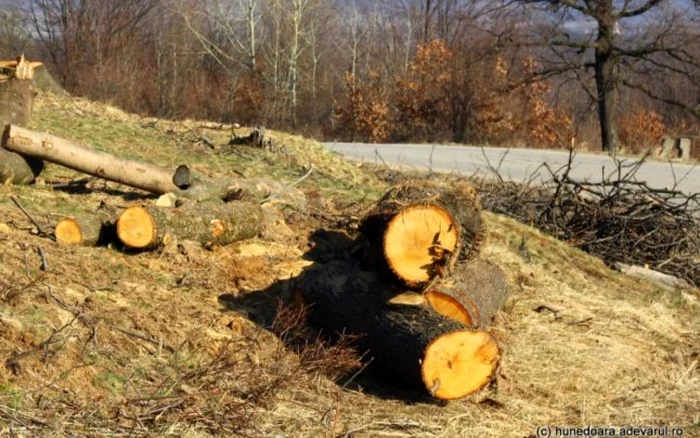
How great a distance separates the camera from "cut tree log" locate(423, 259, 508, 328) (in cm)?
586

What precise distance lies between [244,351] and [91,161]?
3.23 metres

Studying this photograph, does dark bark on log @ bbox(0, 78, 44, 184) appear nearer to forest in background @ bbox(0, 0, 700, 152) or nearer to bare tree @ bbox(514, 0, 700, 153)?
forest in background @ bbox(0, 0, 700, 152)

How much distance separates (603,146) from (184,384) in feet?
75.6

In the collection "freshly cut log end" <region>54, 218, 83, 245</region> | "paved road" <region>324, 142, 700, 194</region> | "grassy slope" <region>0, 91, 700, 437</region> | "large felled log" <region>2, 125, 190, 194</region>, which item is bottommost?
"grassy slope" <region>0, 91, 700, 437</region>

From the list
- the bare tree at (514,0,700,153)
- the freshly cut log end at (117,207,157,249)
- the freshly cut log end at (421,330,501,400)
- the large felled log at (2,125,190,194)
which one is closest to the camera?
the freshly cut log end at (421,330,501,400)

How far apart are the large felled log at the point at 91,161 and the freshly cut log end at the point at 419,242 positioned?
9.80 ft

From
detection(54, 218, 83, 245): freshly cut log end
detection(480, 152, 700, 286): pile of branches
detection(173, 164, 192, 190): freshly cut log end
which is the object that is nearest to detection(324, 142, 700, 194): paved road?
detection(480, 152, 700, 286): pile of branches

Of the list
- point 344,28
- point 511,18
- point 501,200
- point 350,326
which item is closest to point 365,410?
point 350,326

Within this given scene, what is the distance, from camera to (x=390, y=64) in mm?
41531

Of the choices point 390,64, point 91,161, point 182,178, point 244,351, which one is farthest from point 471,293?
point 390,64

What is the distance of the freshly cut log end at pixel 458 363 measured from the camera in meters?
5.25

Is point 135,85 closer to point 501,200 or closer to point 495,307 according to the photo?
point 501,200

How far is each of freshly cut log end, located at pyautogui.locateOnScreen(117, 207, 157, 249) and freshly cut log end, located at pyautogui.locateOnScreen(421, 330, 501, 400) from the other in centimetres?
263

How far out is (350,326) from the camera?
19.4 ft
